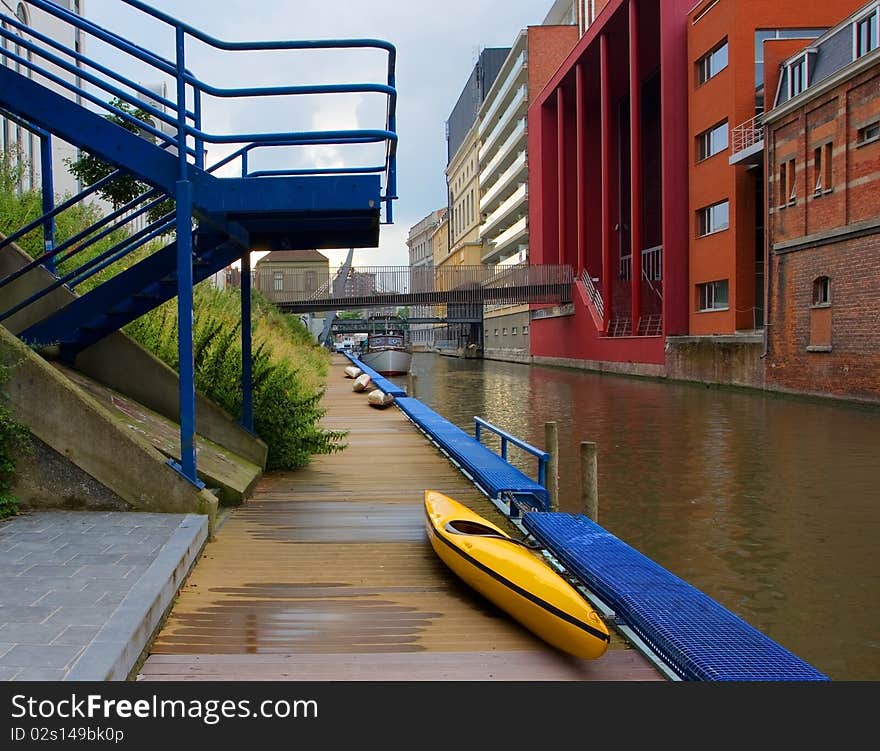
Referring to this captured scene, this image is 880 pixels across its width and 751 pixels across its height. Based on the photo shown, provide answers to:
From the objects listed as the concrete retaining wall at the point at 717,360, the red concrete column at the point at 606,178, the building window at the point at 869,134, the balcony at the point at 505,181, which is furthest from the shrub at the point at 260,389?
the balcony at the point at 505,181

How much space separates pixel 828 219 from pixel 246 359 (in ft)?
66.3

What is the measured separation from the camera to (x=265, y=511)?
8.22 m

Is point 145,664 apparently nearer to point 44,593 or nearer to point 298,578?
point 44,593

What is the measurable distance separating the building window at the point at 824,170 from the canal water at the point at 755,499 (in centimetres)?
620

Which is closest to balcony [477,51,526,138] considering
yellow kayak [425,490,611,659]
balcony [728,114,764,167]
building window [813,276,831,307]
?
balcony [728,114,764,167]

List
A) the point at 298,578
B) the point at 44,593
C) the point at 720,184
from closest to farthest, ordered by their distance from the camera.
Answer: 1. the point at 44,593
2. the point at 298,578
3. the point at 720,184

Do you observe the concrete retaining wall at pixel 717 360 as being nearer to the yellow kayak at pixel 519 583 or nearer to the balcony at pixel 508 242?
the yellow kayak at pixel 519 583

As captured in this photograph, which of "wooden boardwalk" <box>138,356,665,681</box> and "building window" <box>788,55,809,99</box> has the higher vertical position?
"building window" <box>788,55,809,99</box>

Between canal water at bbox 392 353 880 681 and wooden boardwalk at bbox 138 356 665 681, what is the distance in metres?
2.03

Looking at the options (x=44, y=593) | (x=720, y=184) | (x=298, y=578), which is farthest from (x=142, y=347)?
(x=720, y=184)

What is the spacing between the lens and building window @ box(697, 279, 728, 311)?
32.8 meters

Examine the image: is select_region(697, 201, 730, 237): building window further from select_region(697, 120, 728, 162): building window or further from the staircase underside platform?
the staircase underside platform
